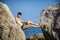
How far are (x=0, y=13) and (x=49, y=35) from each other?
141cm

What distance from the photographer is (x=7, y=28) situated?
4.34 meters

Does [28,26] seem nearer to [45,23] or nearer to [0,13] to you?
[45,23]

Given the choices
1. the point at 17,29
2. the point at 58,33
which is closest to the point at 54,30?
the point at 58,33

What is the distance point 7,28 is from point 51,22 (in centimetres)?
124

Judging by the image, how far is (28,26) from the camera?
21.7ft

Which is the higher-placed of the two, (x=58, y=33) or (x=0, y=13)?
(x=0, y=13)

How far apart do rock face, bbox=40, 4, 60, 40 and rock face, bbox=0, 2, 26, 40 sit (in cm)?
78

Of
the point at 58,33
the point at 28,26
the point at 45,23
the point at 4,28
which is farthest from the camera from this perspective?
the point at 28,26

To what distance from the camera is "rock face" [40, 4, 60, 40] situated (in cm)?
469

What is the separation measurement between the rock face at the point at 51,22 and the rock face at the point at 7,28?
780 mm

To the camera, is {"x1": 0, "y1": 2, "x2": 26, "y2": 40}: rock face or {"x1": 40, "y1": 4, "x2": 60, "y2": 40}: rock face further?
{"x1": 40, "y1": 4, "x2": 60, "y2": 40}: rock face

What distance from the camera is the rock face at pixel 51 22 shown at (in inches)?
185

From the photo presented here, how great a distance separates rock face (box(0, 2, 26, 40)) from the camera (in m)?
4.30

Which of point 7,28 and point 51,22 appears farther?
point 51,22
